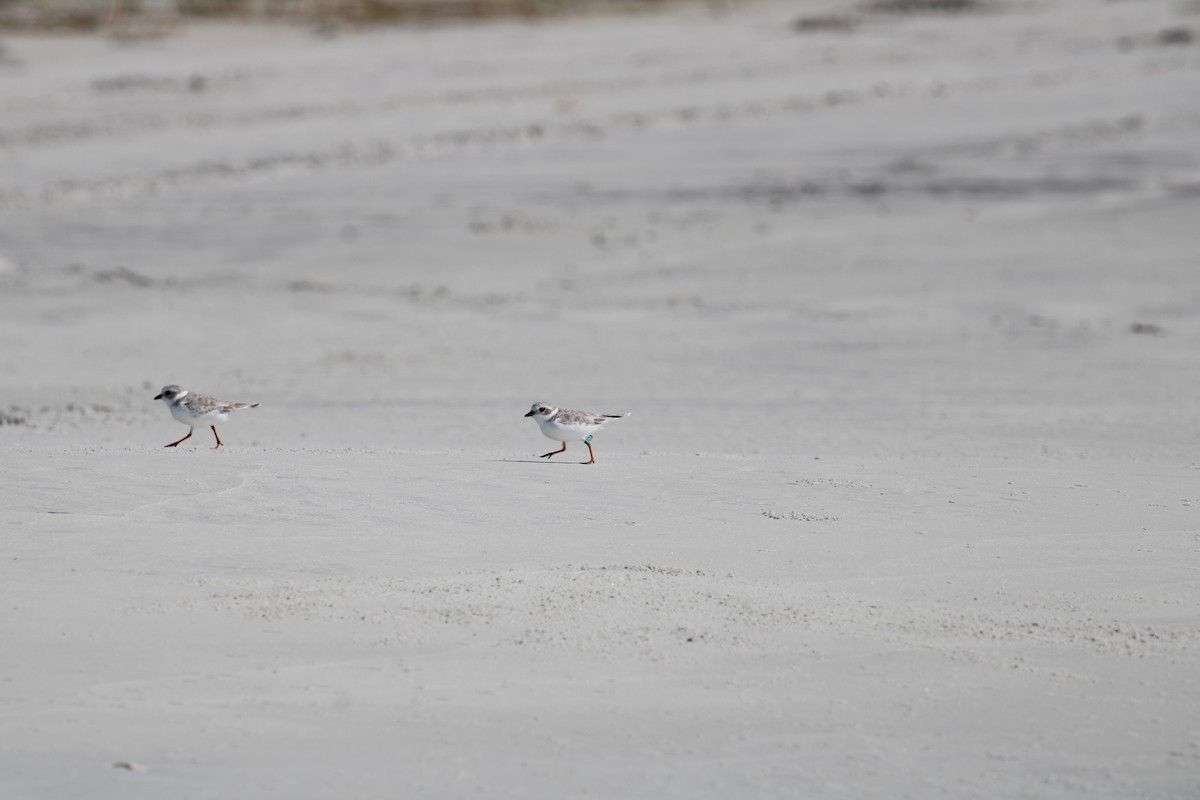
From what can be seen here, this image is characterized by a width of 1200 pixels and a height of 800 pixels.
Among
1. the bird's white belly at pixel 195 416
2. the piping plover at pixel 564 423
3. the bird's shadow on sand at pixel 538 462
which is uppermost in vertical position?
the piping plover at pixel 564 423

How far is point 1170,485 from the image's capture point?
8.58 metres

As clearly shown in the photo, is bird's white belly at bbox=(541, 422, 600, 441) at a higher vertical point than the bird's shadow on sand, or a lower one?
higher

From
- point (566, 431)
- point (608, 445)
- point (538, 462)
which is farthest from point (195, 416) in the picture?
point (608, 445)

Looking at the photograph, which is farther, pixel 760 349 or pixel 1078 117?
pixel 1078 117

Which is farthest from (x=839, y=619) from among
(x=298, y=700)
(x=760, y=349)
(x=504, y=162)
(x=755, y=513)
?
(x=504, y=162)

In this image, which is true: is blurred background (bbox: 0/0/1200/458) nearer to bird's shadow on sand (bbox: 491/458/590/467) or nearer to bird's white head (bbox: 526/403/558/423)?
bird's shadow on sand (bbox: 491/458/590/467)

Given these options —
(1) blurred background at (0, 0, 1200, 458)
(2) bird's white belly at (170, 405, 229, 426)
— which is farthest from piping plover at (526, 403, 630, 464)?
(2) bird's white belly at (170, 405, 229, 426)

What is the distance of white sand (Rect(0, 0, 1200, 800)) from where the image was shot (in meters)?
5.48

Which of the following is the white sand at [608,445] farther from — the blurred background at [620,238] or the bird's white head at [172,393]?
the bird's white head at [172,393]

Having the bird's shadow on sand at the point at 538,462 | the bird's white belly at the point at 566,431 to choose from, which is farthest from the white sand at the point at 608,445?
the bird's white belly at the point at 566,431

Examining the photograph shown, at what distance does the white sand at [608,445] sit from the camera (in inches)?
216

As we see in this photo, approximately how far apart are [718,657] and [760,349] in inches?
270

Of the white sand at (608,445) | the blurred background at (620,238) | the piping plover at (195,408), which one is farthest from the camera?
the blurred background at (620,238)

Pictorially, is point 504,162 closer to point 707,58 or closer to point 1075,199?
point 1075,199
